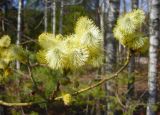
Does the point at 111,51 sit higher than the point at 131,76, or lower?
higher

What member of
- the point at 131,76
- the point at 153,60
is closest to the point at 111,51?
the point at 131,76

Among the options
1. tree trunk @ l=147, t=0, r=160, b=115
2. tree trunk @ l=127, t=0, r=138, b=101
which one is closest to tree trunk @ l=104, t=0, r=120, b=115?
tree trunk @ l=127, t=0, r=138, b=101

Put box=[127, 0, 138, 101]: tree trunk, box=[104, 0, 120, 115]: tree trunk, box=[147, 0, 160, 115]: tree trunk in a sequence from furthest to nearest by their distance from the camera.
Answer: box=[104, 0, 120, 115]: tree trunk → box=[127, 0, 138, 101]: tree trunk → box=[147, 0, 160, 115]: tree trunk

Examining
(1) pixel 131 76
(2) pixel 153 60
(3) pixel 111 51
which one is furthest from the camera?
(3) pixel 111 51

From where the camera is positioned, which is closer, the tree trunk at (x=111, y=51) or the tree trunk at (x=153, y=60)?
the tree trunk at (x=153, y=60)

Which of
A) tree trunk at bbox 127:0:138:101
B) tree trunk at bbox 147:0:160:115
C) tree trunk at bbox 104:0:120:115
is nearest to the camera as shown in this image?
tree trunk at bbox 147:0:160:115

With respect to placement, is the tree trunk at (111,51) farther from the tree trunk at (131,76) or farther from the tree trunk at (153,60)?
the tree trunk at (153,60)

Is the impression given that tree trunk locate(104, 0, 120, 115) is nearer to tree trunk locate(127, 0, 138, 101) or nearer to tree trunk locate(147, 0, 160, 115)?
tree trunk locate(127, 0, 138, 101)

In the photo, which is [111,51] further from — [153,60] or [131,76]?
[153,60]

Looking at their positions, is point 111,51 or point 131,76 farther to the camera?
point 111,51

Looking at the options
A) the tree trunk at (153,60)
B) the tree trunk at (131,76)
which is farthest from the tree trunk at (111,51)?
the tree trunk at (153,60)

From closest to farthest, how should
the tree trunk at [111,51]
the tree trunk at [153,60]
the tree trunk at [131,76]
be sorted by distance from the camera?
1. the tree trunk at [153,60]
2. the tree trunk at [131,76]
3. the tree trunk at [111,51]

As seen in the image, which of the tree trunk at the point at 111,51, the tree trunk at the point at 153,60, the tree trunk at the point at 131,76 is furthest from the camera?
the tree trunk at the point at 111,51
